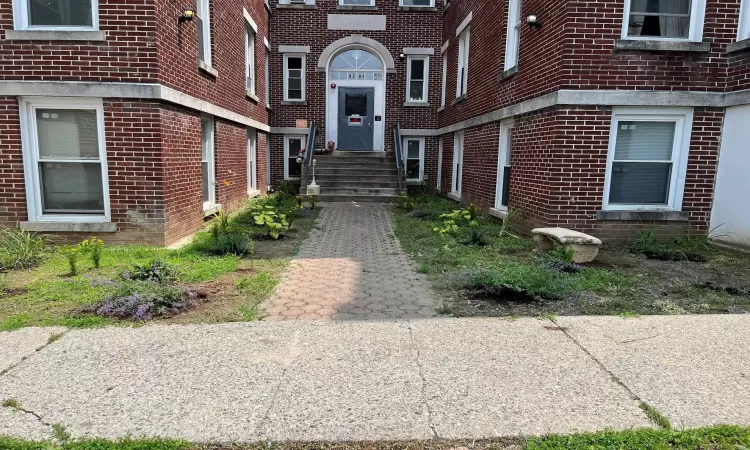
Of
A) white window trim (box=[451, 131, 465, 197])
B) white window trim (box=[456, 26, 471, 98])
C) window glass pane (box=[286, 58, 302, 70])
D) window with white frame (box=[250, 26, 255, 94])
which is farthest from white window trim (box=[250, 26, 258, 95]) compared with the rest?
white window trim (box=[451, 131, 465, 197])

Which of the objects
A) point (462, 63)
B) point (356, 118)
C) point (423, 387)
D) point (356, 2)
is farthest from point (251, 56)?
point (423, 387)

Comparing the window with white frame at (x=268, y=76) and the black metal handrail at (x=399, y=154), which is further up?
the window with white frame at (x=268, y=76)

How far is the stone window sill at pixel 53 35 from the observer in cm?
671

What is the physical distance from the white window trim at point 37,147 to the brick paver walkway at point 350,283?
3.28 meters

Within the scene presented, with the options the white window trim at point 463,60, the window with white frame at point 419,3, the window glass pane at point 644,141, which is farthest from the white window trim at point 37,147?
the window with white frame at point 419,3

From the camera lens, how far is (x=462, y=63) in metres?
14.1

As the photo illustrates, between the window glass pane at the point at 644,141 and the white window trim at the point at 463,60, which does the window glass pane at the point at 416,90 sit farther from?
the window glass pane at the point at 644,141

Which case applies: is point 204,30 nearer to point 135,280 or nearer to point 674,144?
point 135,280

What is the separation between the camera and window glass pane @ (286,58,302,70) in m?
16.9

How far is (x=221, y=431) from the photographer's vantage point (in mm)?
2662

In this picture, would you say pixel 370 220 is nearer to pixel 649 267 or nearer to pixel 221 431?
pixel 649 267


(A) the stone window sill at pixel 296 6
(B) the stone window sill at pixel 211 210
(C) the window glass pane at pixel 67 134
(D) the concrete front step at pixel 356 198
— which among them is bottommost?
(D) the concrete front step at pixel 356 198

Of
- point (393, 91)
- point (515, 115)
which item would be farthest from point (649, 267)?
point (393, 91)

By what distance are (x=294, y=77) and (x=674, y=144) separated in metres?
12.8
